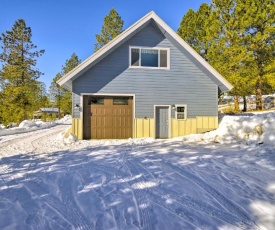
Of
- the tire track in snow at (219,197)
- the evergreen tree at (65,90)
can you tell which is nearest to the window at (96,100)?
the tire track in snow at (219,197)

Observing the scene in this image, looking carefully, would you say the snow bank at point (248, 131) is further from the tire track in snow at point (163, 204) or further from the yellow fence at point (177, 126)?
the tire track in snow at point (163, 204)

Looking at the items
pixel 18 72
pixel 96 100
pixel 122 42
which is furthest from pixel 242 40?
pixel 18 72

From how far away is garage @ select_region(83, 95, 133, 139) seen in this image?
11.2m

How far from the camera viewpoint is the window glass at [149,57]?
11.6 metres

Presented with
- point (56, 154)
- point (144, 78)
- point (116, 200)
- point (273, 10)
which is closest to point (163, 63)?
point (144, 78)

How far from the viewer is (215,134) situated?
394 inches

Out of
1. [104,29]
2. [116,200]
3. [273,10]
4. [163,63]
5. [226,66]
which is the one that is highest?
[104,29]

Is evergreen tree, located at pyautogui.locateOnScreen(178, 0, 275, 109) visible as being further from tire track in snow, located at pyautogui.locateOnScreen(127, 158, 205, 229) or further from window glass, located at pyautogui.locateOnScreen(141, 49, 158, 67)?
tire track in snow, located at pyautogui.locateOnScreen(127, 158, 205, 229)

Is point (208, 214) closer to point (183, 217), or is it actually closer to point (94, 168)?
point (183, 217)

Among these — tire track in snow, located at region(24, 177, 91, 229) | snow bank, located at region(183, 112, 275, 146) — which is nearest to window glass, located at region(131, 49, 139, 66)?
snow bank, located at region(183, 112, 275, 146)

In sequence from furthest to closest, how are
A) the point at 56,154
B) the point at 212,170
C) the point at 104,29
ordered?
the point at 104,29 → the point at 56,154 → the point at 212,170

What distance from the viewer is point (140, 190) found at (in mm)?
3975

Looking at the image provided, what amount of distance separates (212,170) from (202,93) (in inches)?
304

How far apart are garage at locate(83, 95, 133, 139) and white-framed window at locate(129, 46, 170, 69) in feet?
7.28
